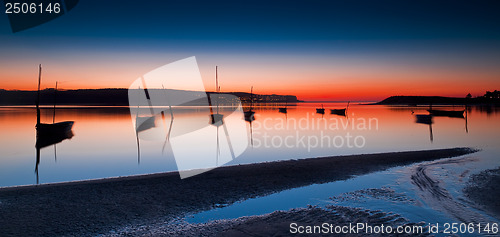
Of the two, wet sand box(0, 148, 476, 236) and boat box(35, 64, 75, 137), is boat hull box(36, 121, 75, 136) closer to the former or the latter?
boat box(35, 64, 75, 137)

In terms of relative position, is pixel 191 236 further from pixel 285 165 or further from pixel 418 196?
pixel 285 165

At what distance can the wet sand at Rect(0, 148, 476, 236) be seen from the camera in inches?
285

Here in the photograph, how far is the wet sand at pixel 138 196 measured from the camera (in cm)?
723

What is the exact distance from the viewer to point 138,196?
366 inches

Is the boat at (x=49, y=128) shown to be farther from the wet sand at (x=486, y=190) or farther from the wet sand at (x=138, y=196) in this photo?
the wet sand at (x=486, y=190)

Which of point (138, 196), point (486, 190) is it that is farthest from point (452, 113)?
point (138, 196)

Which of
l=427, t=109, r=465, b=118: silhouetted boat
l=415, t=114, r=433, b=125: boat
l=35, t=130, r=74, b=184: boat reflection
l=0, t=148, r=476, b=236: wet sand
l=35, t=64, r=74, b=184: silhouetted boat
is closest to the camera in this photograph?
l=0, t=148, r=476, b=236: wet sand

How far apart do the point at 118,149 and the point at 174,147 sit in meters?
4.31

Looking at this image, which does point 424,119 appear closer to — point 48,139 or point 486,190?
point 486,190

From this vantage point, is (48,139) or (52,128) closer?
(48,139)

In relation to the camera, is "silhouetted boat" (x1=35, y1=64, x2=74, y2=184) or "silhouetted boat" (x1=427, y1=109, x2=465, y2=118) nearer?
"silhouetted boat" (x1=35, y1=64, x2=74, y2=184)

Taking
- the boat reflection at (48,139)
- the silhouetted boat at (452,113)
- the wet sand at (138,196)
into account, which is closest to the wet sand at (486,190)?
the wet sand at (138,196)

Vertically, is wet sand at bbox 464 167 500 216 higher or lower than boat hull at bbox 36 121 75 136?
lower

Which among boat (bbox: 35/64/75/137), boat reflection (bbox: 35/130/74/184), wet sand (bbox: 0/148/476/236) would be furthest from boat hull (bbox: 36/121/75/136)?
wet sand (bbox: 0/148/476/236)
